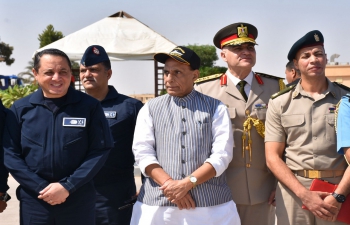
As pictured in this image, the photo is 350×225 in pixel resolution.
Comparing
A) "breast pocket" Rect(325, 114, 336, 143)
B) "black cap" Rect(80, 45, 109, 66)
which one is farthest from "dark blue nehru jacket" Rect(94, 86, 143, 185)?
"breast pocket" Rect(325, 114, 336, 143)

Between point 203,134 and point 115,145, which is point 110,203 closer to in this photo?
point 115,145

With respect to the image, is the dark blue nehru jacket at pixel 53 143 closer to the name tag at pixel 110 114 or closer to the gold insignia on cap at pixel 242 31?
the name tag at pixel 110 114

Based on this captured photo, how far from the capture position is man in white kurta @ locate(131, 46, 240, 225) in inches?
125

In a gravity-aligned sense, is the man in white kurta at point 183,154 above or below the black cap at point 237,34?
below

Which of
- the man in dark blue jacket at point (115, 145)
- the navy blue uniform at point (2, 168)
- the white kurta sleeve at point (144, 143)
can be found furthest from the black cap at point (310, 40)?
the navy blue uniform at point (2, 168)

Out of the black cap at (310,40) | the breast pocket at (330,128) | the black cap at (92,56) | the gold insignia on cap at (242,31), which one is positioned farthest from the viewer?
the black cap at (92,56)

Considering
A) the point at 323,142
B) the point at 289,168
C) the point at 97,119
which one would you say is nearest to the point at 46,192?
the point at 97,119

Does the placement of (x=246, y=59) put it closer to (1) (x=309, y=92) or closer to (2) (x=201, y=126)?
(1) (x=309, y=92)

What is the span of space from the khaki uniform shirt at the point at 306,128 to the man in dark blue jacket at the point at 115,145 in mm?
1185

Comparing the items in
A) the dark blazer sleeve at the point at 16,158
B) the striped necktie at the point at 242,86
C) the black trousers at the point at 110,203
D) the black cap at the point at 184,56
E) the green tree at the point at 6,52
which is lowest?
the black trousers at the point at 110,203

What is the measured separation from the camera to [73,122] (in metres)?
3.27

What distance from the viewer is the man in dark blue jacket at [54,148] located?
317 cm

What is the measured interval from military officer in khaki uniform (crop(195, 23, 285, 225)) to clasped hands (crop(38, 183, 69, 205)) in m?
1.30

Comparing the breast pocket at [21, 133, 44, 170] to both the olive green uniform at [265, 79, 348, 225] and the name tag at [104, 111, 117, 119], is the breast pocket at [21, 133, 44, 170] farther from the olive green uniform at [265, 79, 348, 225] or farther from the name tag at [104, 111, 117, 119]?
the olive green uniform at [265, 79, 348, 225]
